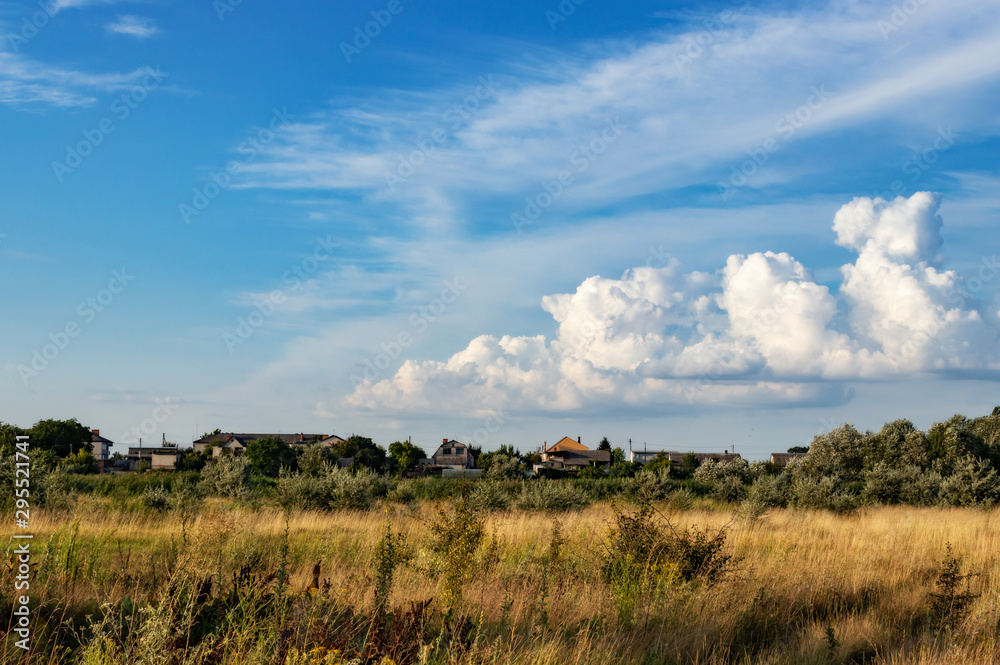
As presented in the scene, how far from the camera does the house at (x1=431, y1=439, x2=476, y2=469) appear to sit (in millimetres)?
112500

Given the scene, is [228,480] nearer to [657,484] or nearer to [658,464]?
[657,484]

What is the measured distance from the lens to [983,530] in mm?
16422

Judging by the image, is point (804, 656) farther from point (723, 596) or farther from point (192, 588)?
point (192, 588)

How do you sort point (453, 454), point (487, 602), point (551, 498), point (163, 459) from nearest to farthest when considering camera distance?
point (487, 602)
point (551, 498)
point (163, 459)
point (453, 454)

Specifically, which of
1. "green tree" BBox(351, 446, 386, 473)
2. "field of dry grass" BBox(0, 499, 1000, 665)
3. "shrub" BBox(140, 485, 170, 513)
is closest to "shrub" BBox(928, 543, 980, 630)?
"field of dry grass" BBox(0, 499, 1000, 665)

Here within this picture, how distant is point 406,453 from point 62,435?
122 feet

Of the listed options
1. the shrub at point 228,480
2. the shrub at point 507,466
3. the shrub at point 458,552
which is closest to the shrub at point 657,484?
the shrub at point 507,466

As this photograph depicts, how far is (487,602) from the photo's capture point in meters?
7.10

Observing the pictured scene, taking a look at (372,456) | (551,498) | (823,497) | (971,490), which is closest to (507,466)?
(551,498)

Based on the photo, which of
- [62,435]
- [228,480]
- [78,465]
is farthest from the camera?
[62,435]

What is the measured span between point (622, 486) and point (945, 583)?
1866cm

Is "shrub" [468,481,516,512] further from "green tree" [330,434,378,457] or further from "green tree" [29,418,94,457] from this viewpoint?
"green tree" [29,418,94,457]

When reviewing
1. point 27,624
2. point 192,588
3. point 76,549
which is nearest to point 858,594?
point 192,588

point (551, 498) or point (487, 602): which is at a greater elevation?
point (487, 602)
